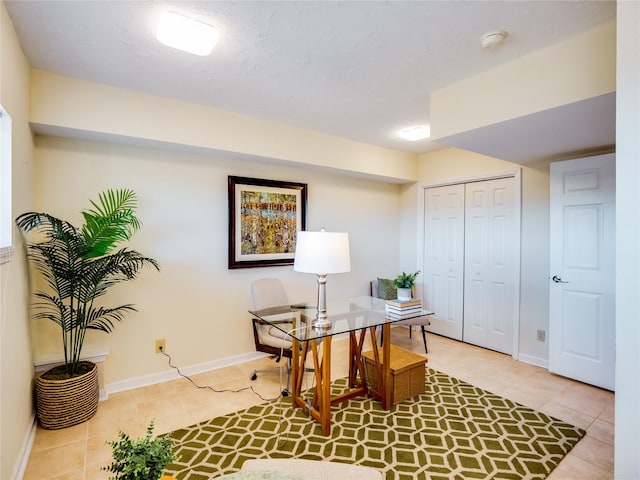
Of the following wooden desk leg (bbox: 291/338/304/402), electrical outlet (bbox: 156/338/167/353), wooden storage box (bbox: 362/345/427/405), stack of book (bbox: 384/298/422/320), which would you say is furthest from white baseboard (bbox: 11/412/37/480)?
stack of book (bbox: 384/298/422/320)

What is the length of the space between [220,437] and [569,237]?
3.39m

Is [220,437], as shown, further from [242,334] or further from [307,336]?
[242,334]

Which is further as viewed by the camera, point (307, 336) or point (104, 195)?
point (104, 195)

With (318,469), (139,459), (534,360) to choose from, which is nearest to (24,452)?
(139,459)

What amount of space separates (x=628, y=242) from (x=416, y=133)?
2539 mm

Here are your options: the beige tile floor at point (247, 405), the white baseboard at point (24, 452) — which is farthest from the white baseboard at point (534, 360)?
the white baseboard at point (24, 452)

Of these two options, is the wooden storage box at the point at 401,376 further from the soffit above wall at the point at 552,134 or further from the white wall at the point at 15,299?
the white wall at the point at 15,299

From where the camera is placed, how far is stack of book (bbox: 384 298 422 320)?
2807 mm

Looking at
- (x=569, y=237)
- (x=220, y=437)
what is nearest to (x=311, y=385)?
(x=220, y=437)

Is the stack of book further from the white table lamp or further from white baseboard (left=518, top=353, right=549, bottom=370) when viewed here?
white baseboard (left=518, top=353, right=549, bottom=370)

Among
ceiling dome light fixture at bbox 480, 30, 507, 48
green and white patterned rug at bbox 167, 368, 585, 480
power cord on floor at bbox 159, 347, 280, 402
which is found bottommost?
green and white patterned rug at bbox 167, 368, 585, 480

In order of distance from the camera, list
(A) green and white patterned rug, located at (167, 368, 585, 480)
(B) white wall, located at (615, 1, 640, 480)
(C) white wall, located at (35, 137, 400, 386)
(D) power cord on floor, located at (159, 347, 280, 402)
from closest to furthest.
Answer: (B) white wall, located at (615, 1, 640, 480), (A) green and white patterned rug, located at (167, 368, 585, 480), (C) white wall, located at (35, 137, 400, 386), (D) power cord on floor, located at (159, 347, 280, 402)

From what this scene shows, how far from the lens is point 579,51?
1.90 meters

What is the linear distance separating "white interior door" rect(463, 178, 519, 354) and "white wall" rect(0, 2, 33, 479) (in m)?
4.18
